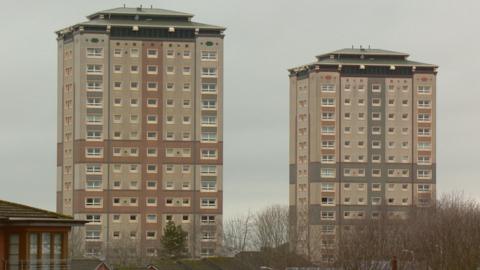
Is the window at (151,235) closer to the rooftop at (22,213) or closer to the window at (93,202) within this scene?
the window at (93,202)

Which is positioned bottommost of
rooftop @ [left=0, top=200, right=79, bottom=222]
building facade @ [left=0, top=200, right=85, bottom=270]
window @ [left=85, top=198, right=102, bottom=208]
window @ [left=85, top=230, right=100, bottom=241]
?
window @ [left=85, top=230, right=100, bottom=241]

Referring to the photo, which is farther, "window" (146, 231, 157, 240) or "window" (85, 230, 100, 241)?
"window" (146, 231, 157, 240)

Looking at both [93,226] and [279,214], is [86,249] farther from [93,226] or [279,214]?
[279,214]

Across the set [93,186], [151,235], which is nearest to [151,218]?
[151,235]

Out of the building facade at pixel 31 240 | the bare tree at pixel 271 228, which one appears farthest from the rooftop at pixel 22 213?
the bare tree at pixel 271 228

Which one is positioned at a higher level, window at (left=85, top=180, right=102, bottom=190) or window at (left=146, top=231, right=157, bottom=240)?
window at (left=85, top=180, right=102, bottom=190)

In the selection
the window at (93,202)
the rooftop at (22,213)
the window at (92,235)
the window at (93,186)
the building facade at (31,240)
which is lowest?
the window at (92,235)

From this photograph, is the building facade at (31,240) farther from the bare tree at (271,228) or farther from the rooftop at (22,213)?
the bare tree at (271,228)

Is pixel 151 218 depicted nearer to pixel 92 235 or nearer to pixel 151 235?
pixel 151 235

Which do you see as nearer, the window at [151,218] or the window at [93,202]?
the window at [93,202]

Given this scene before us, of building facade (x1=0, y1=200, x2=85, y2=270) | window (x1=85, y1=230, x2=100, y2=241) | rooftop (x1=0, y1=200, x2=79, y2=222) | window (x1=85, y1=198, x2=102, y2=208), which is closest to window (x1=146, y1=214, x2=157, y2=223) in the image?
window (x1=85, y1=198, x2=102, y2=208)

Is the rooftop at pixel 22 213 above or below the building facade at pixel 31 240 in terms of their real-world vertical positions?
above

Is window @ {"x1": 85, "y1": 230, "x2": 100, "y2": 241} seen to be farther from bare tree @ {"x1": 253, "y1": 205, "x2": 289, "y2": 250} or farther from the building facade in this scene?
the building facade

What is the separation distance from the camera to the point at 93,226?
197250 millimetres
